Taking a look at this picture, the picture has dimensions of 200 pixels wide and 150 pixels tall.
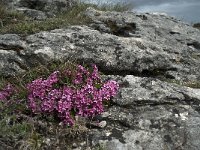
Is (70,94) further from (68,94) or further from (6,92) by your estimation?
(6,92)

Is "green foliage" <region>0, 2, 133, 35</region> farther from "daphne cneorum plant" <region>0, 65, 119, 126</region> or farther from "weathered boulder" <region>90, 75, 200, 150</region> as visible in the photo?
"weathered boulder" <region>90, 75, 200, 150</region>

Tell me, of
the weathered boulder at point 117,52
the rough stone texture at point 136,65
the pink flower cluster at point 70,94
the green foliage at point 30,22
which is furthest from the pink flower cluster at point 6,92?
the green foliage at point 30,22

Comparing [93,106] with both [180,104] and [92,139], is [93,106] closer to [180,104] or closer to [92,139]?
[92,139]

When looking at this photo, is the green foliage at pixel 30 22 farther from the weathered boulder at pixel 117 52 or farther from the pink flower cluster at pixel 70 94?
the pink flower cluster at pixel 70 94

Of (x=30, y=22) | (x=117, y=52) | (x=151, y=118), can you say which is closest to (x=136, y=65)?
(x=117, y=52)

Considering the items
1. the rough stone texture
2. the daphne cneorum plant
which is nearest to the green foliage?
the rough stone texture

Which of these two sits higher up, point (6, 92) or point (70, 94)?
point (70, 94)

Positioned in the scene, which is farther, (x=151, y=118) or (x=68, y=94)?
(x=68, y=94)
